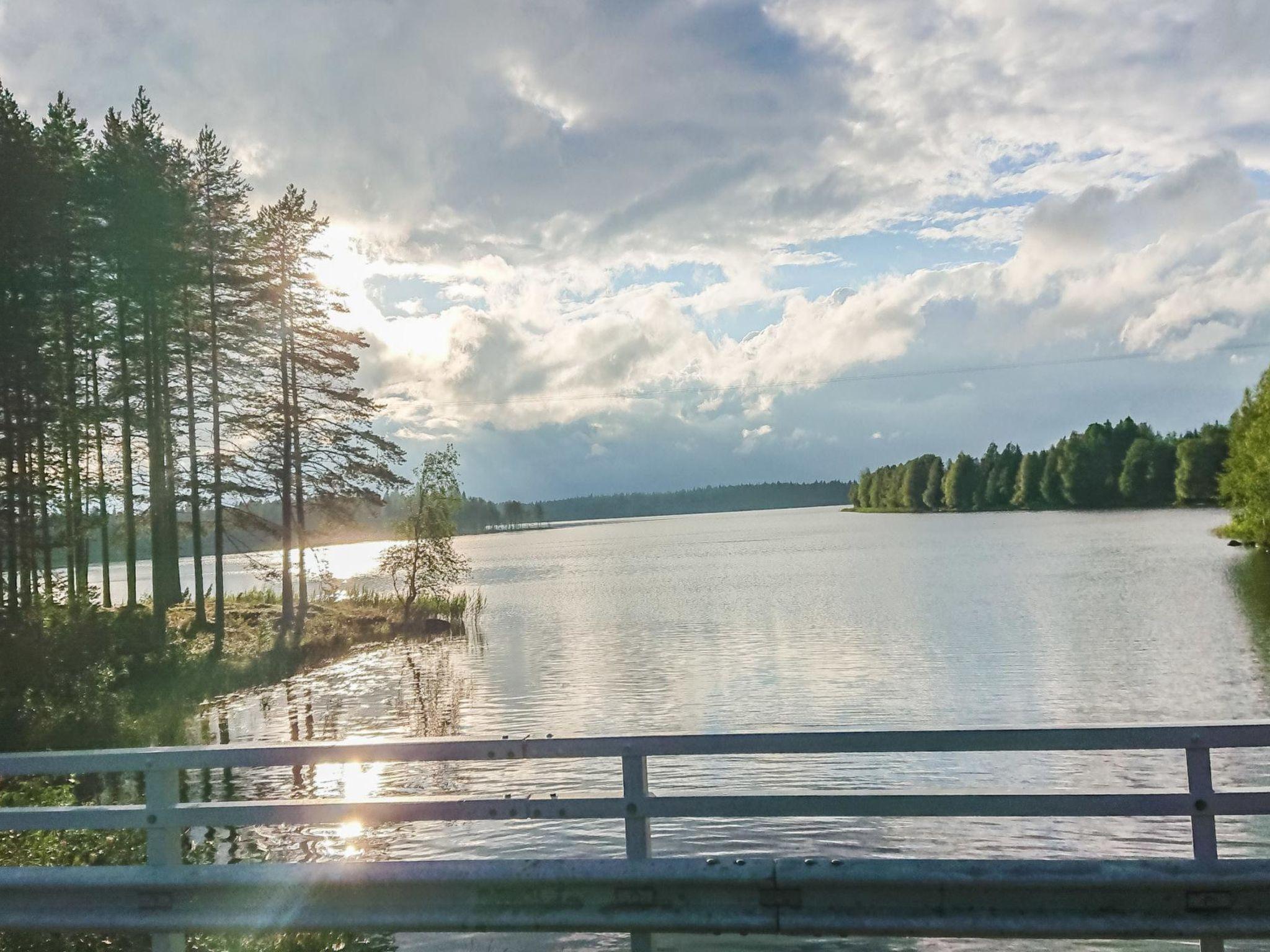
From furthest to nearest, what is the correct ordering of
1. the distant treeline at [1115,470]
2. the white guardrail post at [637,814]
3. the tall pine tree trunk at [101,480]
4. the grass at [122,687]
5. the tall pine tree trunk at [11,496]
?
the distant treeline at [1115,470]
the tall pine tree trunk at [101,480]
the tall pine tree trunk at [11,496]
the grass at [122,687]
the white guardrail post at [637,814]

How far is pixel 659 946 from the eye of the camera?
9.45 meters

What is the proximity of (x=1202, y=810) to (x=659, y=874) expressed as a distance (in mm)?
2856

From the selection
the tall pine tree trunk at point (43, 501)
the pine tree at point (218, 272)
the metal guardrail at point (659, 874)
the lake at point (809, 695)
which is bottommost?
the lake at point (809, 695)

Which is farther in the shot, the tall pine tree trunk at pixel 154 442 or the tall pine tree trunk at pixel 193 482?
the tall pine tree trunk at pixel 193 482

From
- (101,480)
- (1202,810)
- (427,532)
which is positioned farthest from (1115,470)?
(1202,810)

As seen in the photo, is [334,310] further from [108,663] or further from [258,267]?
[108,663]


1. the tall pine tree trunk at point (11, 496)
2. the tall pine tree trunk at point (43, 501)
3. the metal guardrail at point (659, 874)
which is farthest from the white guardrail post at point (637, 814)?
the tall pine tree trunk at point (43, 501)

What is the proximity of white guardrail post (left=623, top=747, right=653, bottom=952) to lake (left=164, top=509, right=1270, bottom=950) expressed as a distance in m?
3.90

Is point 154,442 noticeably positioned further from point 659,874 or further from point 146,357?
point 659,874

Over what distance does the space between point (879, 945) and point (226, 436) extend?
3661 cm

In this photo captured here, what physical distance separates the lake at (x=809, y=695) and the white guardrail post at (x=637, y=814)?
3904mm

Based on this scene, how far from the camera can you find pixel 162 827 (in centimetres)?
612

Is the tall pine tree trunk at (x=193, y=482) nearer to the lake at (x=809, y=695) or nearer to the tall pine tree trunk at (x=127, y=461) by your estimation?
the tall pine tree trunk at (x=127, y=461)

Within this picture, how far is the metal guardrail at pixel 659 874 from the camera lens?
17.3ft
